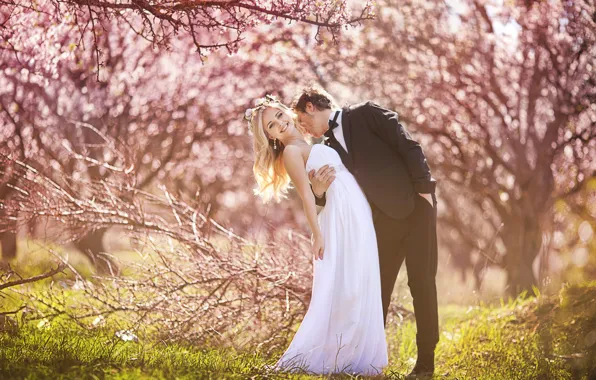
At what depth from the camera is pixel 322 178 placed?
450cm

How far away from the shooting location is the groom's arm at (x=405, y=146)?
14.7ft

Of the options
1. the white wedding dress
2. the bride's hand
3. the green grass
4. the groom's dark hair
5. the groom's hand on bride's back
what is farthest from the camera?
the groom's dark hair

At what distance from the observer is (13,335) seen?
4754mm

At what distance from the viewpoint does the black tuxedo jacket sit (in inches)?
177

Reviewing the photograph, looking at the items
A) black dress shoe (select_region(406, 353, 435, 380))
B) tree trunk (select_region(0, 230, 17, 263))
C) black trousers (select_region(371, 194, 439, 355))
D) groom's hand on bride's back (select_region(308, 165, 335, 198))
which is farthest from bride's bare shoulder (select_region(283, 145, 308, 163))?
tree trunk (select_region(0, 230, 17, 263))

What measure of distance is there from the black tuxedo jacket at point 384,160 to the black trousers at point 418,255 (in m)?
0.13

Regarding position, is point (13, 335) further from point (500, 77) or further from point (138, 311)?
point (500, 77)

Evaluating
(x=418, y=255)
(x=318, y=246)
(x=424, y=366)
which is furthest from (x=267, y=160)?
(x=424, y=366)

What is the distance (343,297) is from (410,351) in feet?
7.43

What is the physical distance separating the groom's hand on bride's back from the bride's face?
358mm

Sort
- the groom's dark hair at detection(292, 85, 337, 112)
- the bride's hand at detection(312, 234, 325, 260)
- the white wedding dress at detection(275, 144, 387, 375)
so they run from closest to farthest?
the white wedding dress at detection(275, 144, 387, 375) → the bride's hand at detection(312, 234, 325, 260) → the groom's dark hair at detection(292, 85, 337, 112)

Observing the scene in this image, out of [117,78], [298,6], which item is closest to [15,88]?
[117,78]

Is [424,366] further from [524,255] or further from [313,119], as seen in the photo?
[524,255]

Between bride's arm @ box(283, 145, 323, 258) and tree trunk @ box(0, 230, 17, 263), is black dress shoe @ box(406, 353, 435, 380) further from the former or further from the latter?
tree trunk @ box(0, 230, 17, 263)
